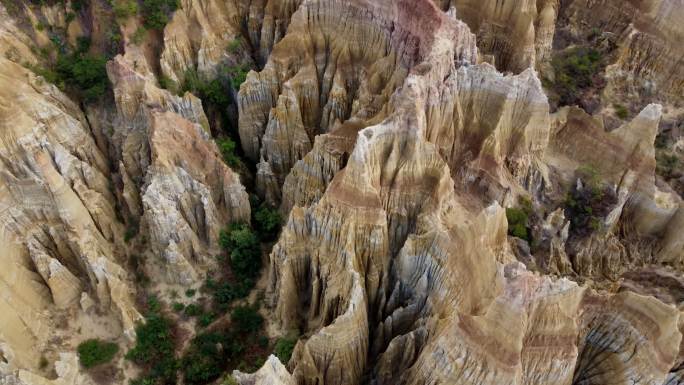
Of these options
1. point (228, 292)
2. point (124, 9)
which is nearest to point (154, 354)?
point (228, 292)

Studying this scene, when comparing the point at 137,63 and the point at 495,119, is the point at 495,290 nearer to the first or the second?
the point at 495,119

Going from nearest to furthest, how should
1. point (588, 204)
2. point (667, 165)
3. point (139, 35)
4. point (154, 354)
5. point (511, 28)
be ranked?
point (154, 354), point (588, 204), point (139, 35), point (667, 165), point (511, 28)

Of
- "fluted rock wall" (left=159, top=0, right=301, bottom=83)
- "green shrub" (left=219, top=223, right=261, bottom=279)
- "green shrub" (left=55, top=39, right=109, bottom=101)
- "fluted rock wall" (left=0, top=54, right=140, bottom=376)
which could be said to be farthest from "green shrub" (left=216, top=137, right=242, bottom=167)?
"green shrub" (left=55, top=39, right=109, bottom=101)

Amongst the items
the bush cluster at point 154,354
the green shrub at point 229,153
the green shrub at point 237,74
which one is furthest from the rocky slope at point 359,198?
the green shrub at point 229,153

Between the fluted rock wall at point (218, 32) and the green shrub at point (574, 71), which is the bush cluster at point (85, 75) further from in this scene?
the green shrub at point (574, 71)

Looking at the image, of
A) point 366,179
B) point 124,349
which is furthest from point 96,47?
point 366,179

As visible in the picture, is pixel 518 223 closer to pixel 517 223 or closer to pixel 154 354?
pixel 517 223

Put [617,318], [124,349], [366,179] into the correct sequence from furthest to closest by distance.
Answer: [124,349]
[366,179]
[617,318]
